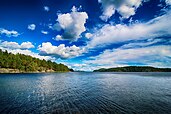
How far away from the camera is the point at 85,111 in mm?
21281

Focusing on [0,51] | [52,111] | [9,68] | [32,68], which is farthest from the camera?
[32,68]

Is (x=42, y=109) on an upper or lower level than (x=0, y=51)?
lower

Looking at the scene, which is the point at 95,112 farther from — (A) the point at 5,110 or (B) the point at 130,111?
(A) the point at 5,110

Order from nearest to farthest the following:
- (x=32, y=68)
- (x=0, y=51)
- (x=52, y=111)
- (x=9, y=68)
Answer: (x=52, y=111) → (x=9, y=68) → (x=0, y=51) → (x=32, y=68)

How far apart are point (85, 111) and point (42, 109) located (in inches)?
262

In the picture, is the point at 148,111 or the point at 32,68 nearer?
the point at 148,111

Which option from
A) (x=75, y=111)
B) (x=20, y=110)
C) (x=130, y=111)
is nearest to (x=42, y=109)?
(x=20, y=110)

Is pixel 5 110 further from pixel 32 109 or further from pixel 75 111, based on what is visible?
pixel 75 111

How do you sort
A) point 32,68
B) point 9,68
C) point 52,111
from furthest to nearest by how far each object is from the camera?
point 32,68 → point 9,68 → point 52,111

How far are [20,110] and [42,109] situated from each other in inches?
124

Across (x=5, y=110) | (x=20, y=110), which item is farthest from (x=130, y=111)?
(x=5, y=110)

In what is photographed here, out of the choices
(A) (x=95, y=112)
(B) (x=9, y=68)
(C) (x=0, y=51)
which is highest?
(C) (x=0, y=51)

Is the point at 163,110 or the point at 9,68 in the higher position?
the point at 9,68

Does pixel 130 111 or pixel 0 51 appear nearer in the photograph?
pixel 130 111
